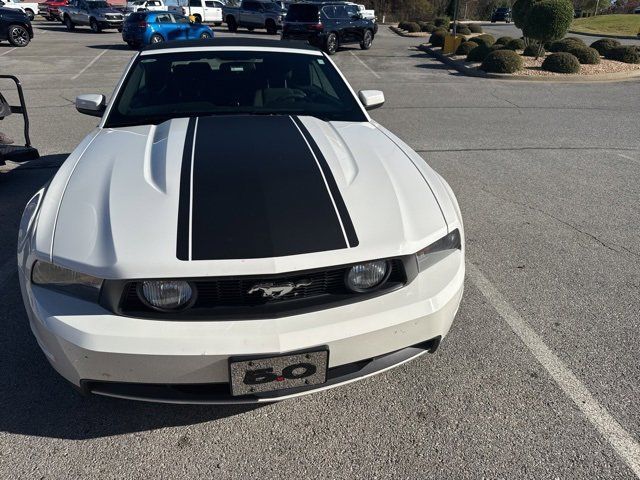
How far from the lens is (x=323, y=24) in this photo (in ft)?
66.1

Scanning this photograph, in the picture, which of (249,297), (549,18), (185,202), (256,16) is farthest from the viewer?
(256,16)

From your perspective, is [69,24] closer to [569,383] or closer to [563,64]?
[563,64]

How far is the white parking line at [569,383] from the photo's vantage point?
226 centimetres

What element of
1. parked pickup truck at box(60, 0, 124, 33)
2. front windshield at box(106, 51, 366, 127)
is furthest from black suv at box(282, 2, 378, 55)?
front windshield at box(106, 51, 366, 127)

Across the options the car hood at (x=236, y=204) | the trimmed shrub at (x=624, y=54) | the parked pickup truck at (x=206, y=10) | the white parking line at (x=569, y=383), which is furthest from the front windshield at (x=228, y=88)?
the parked pickup truck at (x=206, y=10)

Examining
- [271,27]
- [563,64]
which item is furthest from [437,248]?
[271,27]

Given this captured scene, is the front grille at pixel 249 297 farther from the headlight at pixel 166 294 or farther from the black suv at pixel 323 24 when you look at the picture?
the black suv at pixel 323 24

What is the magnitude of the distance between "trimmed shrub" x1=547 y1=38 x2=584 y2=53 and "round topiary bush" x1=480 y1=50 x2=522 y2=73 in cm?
354

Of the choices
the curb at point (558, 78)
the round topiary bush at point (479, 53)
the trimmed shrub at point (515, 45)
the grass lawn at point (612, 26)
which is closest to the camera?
the curb at point (558, 78)

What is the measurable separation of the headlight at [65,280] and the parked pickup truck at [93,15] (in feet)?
103

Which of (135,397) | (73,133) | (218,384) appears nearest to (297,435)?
(218,384)

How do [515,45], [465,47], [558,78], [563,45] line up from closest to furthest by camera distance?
[558,78], [563,45], [515,45], [465,47]

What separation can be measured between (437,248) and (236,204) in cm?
95

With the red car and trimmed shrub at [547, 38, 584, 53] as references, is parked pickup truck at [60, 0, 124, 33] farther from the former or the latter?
trimmed shrub at [547, 38, 584, 53]
